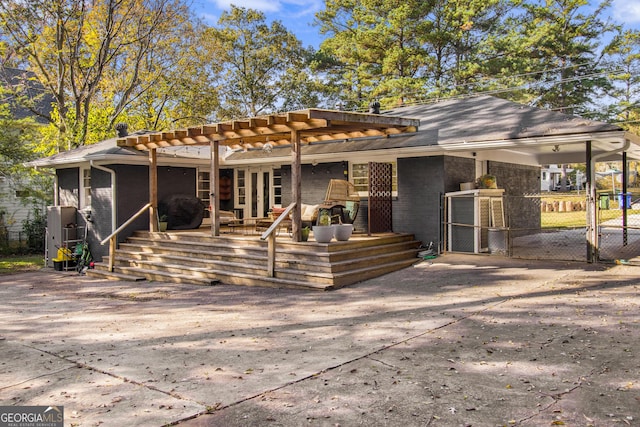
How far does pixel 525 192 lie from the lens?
15.2 metres

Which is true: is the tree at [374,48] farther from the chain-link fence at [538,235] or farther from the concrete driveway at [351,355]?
the concrete driveway at [351,355]

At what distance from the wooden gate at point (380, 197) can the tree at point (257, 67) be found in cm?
1811

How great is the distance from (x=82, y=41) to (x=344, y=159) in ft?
37.4

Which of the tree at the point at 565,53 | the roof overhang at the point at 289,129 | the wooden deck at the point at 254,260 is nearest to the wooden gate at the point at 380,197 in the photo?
the wooden deck at the point at 254,260

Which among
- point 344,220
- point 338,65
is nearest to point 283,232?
point 344,220

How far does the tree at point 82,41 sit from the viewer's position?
16328 millimetres

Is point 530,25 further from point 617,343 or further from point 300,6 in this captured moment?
point 617,343

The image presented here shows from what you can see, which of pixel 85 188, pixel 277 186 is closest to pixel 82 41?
pixel 85 188

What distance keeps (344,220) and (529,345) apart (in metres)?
7.09

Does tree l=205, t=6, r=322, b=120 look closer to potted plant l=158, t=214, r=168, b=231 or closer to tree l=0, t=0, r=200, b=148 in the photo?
tree l=0, t=0, r=200, b=148

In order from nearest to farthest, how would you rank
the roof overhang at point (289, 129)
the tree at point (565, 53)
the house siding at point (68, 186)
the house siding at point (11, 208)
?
the roof overhang at point (289, 129), the house siding at point (68, 186), the house siding at point (11, 208), the tree at point (565, 53)

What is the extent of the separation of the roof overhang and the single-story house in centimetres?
3

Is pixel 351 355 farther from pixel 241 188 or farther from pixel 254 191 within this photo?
pixel 241 188

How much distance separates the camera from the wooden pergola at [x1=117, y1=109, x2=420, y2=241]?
903 centimetres
